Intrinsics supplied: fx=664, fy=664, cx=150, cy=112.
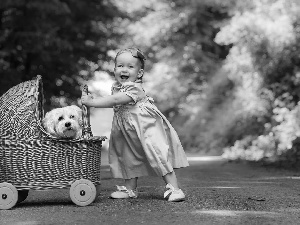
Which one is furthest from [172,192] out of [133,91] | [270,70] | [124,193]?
[270,70]

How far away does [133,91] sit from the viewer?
5.61 metres

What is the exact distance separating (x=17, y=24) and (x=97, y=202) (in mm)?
11826

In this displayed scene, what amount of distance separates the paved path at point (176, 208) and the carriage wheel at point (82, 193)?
0.06 metres

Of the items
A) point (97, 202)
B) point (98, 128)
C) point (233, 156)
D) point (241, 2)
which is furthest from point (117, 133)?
point (98, 128)

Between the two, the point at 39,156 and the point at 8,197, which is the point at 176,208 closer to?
the point at 39,156

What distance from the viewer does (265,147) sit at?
42.4 feet

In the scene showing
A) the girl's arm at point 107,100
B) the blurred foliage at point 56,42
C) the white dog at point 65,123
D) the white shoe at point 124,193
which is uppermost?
the blurred foliage at point 56,42

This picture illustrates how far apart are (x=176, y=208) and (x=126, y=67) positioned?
1441mm

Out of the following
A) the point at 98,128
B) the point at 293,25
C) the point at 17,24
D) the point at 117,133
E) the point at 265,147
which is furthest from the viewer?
the point at 98,128

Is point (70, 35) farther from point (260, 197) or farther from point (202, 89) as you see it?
point (260, 197)

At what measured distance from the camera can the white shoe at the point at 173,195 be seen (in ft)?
17.6

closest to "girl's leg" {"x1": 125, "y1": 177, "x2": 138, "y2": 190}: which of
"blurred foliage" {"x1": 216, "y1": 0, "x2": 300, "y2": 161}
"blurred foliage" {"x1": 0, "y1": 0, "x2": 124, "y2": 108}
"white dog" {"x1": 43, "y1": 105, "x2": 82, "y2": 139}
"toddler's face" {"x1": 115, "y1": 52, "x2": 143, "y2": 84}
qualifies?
"white dog" {"x1": 43, "y1": 105, "x2": 82, "y2": 139}

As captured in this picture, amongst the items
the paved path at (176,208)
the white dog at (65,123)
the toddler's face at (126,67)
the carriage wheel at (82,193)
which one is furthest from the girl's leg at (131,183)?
the toddler's face at (126,67)

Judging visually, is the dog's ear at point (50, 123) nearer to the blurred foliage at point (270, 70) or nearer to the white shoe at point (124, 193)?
the white shoe at point (124, 193)
